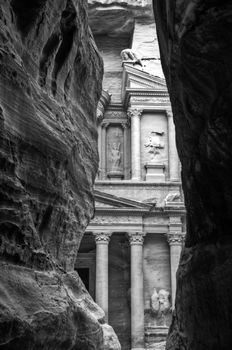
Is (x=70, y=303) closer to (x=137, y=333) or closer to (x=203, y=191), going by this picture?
(x=203, y=191)

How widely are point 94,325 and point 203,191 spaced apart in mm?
3757

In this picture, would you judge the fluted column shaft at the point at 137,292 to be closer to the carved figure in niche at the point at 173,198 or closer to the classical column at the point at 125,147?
the carved figure in niche at the point at 173,198

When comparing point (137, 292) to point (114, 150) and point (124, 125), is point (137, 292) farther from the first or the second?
point (124, 125)

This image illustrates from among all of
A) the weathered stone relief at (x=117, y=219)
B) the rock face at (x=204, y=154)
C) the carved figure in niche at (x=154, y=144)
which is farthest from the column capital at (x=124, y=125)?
the rock face at (x=204, y=154)

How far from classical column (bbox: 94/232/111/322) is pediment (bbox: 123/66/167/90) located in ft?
29.9

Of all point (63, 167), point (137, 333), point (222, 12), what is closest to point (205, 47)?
point (222, 12)

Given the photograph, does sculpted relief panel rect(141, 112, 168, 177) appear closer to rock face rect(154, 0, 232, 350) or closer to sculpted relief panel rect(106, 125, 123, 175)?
sculpted relief panel rect(106, 125, 123, 175)

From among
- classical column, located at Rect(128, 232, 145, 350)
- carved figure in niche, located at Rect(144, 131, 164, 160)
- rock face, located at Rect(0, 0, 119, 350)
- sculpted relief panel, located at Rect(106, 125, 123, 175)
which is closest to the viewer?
rock face, located at Rect(0, 0, 119, 350)

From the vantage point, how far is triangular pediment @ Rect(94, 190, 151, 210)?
23109mm

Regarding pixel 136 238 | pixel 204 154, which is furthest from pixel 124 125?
pixel 204 154

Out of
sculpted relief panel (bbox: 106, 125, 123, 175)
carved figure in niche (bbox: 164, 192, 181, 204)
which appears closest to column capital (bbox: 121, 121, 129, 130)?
sculpted relief panel (bbox: 106, 125, 123, 175)

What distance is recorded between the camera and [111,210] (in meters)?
23.1

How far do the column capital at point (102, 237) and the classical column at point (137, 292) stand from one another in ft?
3.17

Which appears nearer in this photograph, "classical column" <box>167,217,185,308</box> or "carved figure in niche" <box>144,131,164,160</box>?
"classical column" <box>167,217,185,308</box>
